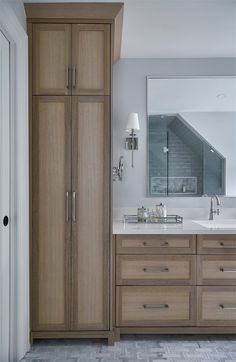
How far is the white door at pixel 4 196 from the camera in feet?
7.18

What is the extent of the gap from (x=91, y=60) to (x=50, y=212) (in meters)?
1.14

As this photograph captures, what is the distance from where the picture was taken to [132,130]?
3.11 m

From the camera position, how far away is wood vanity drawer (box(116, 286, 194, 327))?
2568 mm

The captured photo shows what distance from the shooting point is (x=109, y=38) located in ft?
8.12

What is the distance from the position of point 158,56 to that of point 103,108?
1.00 metres

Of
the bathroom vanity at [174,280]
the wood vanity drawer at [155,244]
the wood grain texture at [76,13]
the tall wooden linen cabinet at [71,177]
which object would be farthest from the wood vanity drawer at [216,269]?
the wood grain texture at [76,13]

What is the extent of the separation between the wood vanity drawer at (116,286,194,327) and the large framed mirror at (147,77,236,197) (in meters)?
0.93

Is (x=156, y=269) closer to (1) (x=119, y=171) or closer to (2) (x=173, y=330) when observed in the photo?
(2) (x=173, y=330)

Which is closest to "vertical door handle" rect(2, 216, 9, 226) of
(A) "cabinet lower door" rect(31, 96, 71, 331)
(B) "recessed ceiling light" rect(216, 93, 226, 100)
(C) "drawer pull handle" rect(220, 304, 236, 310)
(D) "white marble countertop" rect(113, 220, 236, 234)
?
(A) "cabinet lower door" rect(31, 96, 71, 331)

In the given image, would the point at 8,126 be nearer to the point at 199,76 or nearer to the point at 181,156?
the point at 181,156

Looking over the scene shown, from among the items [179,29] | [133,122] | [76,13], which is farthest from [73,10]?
[133,122]

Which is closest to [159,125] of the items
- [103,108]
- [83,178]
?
[103,108]

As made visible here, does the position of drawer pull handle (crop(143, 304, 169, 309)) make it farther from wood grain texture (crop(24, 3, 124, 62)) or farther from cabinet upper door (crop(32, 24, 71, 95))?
wood grain texture (crop(24, 3, 124, 62))

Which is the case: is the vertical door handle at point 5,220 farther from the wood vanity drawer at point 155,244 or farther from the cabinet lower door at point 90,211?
the wood vanity drawer at point 155,244
